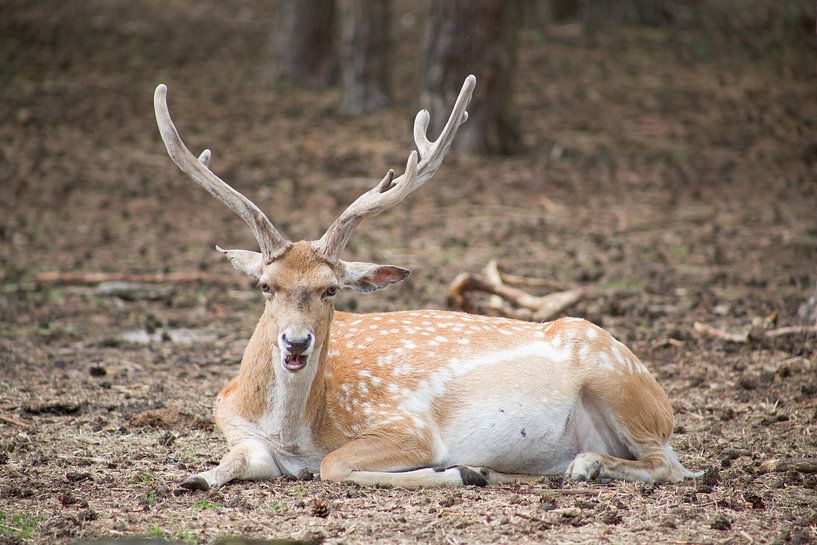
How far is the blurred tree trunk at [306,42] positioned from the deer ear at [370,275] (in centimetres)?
1235

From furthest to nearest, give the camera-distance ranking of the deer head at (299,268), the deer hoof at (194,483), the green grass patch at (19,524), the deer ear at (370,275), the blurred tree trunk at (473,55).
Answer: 1. the blurred tree trunk at (473,55)
2. the deer ear at (370,275)
3. the deer head at (299,268)
4. the deer hoof at (194,483)
5. the green grass patch at (19,524)

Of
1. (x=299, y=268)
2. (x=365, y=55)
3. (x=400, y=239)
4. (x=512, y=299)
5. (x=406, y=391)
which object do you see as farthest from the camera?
(x=365, y=55)

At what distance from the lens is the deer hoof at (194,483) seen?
15.9 feet

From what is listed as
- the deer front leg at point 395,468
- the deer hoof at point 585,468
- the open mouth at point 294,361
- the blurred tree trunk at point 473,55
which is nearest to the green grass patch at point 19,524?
the open mouth at point 294,361

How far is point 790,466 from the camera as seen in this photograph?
525 cm

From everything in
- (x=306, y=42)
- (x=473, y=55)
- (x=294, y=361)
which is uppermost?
(x=306, y=42)

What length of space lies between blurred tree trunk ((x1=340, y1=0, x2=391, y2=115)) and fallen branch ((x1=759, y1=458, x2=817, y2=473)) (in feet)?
36.0

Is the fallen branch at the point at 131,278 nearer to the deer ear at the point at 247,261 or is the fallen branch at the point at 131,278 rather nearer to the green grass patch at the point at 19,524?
the deer ear at the point at 247,261

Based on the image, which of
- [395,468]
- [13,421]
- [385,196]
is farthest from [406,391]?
[13,421]

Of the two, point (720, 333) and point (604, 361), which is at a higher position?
point (604, 361)

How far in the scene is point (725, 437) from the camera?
5.93 m

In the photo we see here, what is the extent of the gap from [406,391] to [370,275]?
64cm

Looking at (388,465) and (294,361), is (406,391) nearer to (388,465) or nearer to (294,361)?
(388,465)

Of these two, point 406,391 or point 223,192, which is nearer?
point 223,192
